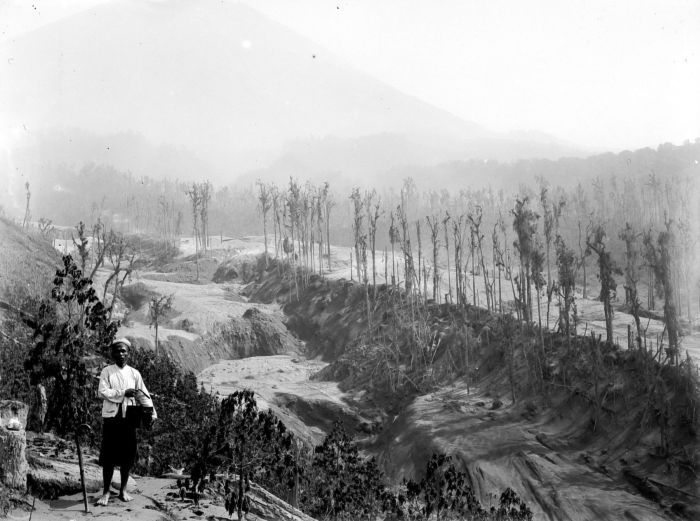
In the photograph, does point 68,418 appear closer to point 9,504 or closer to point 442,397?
point 9,504

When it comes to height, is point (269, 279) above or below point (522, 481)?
above

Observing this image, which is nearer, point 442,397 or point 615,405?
point 615,405

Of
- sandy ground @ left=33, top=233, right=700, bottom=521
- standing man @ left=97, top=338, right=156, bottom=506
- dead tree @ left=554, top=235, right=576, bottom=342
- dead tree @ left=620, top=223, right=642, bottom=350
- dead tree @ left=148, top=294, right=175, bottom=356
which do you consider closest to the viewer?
standing man @ left=97, top=338, right=156, bottom=506

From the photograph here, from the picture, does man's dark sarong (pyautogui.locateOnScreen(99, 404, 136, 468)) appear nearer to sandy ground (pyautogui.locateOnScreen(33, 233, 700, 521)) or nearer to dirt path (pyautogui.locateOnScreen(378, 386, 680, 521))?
sandy ground (pyautogui.locateOnScreen(33, 233, 700, 521))

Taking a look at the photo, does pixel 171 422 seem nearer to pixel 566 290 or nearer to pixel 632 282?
pixel 566 290

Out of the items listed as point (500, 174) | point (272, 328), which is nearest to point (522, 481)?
point (272, 328)

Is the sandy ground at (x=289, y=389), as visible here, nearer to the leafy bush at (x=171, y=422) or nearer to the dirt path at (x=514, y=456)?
the dirt path at (x=514, y=456)

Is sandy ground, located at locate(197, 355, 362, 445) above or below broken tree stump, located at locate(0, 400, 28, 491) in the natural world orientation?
below

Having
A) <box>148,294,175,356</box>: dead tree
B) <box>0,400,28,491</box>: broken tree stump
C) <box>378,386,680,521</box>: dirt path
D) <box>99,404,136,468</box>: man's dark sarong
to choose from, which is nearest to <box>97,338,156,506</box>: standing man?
<box>99,404,136,468</box>: man's dark sarong
